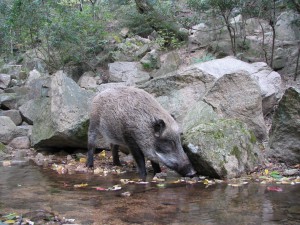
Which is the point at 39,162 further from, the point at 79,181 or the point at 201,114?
the point at 201,114

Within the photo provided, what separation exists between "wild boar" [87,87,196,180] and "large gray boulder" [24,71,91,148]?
1242mm

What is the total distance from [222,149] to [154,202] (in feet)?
6.71

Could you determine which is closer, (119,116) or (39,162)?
(119,116)

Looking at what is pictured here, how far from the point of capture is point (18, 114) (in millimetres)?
14148

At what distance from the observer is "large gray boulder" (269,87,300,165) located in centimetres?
798

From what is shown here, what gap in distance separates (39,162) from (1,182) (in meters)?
2.26

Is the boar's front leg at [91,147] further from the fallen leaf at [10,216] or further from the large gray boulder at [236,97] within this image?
the fallen leaf at [10,216]

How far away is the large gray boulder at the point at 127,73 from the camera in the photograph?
16.9 m

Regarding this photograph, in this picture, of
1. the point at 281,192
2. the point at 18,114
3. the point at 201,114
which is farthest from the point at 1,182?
the point at 18,114

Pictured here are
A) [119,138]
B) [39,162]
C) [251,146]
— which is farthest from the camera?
[39,162]

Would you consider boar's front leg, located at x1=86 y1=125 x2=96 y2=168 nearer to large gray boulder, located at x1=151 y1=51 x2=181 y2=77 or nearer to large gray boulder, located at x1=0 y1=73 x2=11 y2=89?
large gray boulder, located at x1=151 y1=51 x2=181 y2=77

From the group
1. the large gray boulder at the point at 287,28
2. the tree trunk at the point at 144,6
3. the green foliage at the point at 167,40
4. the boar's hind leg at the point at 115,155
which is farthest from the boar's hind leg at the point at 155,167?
the tree trunk at the point at 144,6

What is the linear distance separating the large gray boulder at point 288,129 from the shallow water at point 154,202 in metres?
1.55

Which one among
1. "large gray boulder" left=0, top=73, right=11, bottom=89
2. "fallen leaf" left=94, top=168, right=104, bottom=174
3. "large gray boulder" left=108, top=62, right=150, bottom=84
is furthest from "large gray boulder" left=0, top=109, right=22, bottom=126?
"large gray boulder" left=0, top=73, right=11, bottom=89
